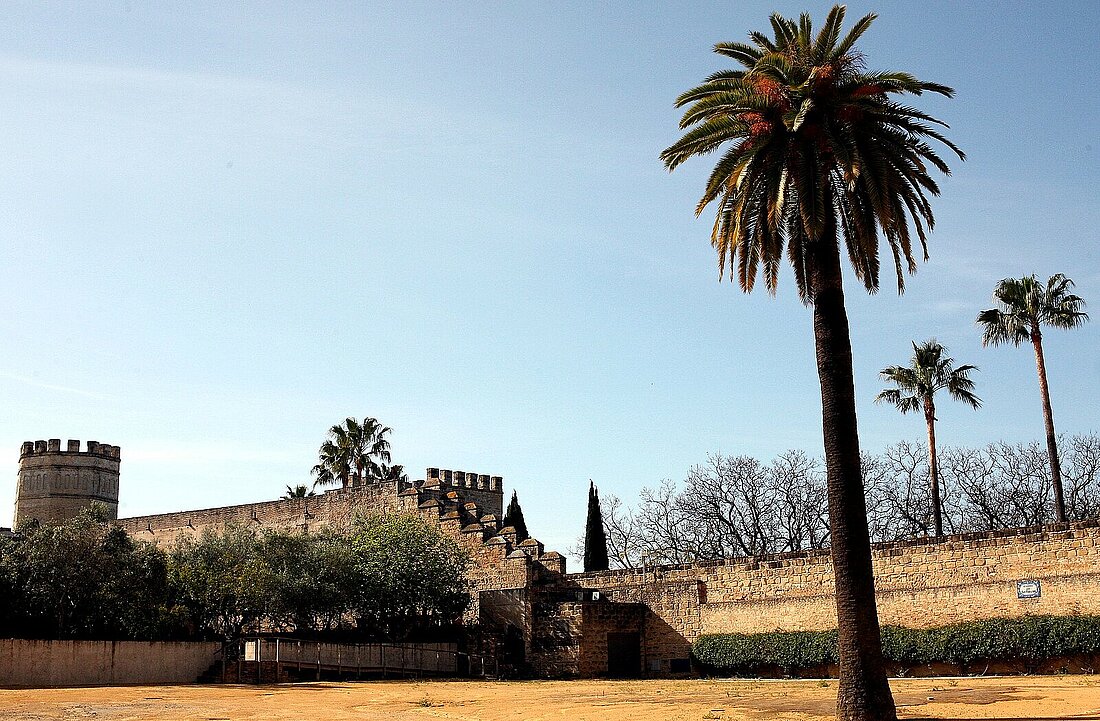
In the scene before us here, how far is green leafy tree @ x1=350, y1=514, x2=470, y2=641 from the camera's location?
36000 mm

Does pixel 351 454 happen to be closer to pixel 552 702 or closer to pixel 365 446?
pixel 365 446

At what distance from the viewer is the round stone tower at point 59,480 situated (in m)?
54.1

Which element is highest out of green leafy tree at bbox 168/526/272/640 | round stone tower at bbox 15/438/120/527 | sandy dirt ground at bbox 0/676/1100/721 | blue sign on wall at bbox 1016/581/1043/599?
round stone tower at bbox 15/438/120/527

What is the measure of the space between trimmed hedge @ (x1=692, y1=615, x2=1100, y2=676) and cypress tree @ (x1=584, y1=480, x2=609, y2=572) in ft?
32.6

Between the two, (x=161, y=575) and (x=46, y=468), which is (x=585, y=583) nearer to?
(x=161, y=575)

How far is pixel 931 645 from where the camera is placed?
1151 inches

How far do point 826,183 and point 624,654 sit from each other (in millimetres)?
22848

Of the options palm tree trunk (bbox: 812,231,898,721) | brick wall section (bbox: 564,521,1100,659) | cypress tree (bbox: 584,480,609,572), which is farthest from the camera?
cypress tree (bbox: 584,480,609,572)

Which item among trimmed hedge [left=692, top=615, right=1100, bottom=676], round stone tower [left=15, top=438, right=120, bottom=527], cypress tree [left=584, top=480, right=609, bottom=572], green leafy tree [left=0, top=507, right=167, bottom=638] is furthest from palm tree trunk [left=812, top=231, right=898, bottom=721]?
round stone tower [left=15, top=438, right=120, bottom=527]

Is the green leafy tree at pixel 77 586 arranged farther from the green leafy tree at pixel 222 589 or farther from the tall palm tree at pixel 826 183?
the tall palm tree at pixel 826 183

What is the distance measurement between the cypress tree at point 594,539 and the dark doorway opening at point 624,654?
24.7 ft

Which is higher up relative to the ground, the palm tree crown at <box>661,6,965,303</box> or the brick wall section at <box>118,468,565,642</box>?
the palm tree crown at <box>661,6,965,303</box>

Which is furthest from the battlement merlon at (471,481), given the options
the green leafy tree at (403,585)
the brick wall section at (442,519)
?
the green leafy tree at (403,585)

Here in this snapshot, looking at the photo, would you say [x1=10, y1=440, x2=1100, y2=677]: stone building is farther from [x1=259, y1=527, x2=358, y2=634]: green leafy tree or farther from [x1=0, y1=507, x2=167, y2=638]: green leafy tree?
[x1=0, y1=507, x2=167, y2=638]: green leafy tree
